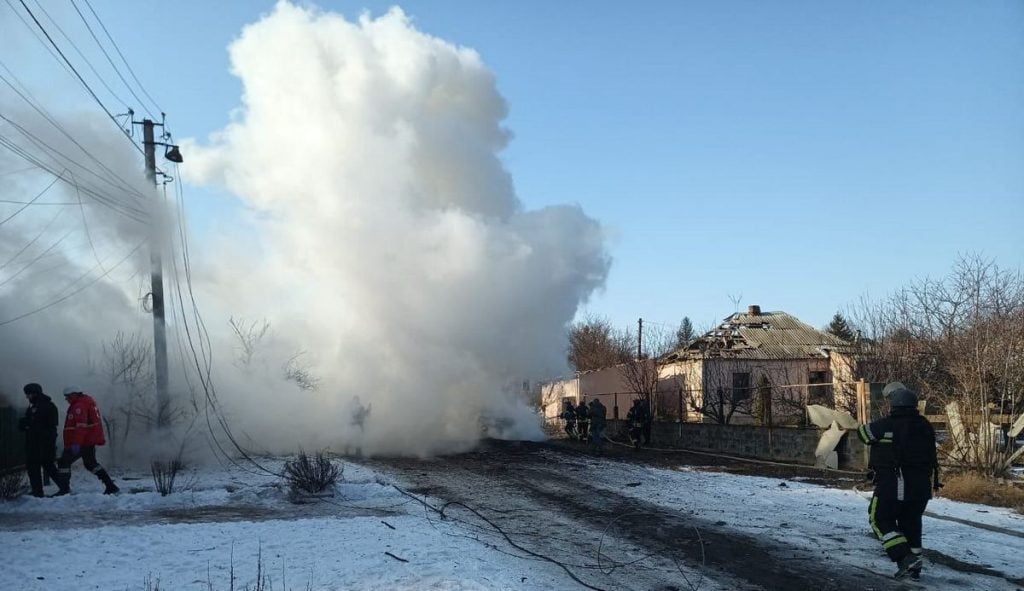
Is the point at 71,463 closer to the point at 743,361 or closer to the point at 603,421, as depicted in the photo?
the point at 603,421

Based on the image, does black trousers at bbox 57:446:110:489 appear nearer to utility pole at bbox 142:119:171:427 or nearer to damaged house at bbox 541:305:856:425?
utility pole at bbox 142:119:171:427

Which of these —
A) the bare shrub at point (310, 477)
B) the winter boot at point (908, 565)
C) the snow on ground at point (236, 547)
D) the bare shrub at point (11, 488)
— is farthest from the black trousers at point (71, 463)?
the winter boot at point (908, 565)

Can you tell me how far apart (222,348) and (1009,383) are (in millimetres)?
19448

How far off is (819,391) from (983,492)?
15399mm

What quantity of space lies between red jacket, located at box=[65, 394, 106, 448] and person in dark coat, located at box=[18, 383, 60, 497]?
24 centimetres

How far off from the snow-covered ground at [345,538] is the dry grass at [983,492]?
0.48 meters

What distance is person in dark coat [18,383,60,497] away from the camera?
10539 mm

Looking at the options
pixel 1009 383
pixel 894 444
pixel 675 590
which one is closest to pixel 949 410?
pixel 1009 383

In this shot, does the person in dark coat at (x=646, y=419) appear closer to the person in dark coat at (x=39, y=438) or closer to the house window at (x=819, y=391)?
the house window at (x=819, y=391)

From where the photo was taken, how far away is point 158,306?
16828mm

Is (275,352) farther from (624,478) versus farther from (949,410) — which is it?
(949,410)

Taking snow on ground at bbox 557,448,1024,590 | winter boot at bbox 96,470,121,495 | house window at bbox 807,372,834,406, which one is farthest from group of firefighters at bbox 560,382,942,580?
house window at bbox 807,372,834,406

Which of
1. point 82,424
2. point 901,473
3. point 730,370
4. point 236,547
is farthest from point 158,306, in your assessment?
point 730,370

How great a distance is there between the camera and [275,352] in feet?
76.4
